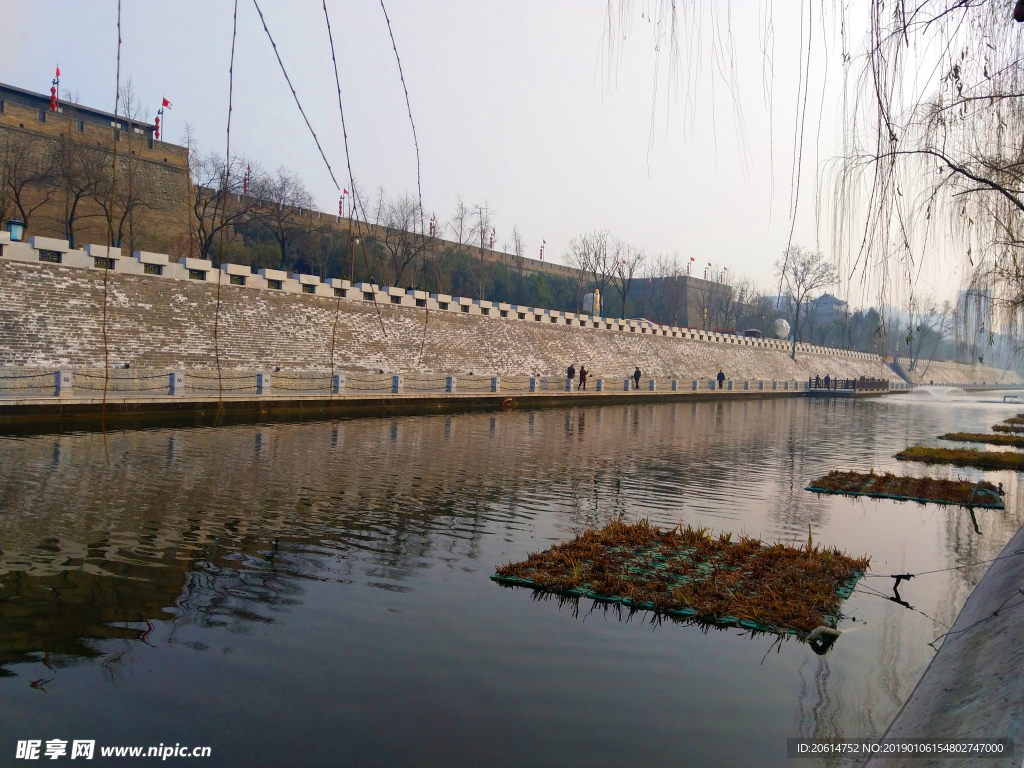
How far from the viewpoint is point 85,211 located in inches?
1474

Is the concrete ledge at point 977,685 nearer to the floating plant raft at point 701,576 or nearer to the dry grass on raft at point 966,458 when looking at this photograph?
the floating plant raft at point 701,576

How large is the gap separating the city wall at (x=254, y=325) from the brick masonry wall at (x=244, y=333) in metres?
0.04

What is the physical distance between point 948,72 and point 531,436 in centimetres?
1241

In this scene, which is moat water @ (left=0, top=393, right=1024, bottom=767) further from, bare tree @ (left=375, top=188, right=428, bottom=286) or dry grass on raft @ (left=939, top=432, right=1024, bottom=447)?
bare tree @ (left=375, top=188, right=428, bottom=286)

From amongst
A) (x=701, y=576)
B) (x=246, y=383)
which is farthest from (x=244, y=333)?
(x=701, y=576)

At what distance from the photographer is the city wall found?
61.5ft

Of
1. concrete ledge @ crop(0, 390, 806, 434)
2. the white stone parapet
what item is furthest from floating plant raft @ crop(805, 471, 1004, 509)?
the white stone parapet

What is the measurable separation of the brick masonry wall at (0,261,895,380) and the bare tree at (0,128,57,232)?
15.5 m

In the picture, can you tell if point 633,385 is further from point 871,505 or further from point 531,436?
point 871,505

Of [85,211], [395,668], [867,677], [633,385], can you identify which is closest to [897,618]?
[867,677]

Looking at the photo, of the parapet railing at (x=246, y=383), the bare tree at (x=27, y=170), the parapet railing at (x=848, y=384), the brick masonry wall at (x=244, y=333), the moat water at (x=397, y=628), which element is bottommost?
the moat water at (x=397, y=628)

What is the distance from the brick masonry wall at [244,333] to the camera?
61.2 ft

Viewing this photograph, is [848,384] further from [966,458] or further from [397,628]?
[397,628]

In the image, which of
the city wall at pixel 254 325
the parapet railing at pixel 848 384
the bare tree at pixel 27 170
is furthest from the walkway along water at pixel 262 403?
the parapet railing at pixel 848 384
